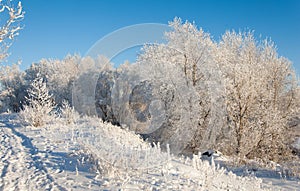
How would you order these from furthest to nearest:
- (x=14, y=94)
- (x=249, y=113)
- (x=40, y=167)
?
(x=14, y=94) → (x=249, y=113) → (x=40, y=167)

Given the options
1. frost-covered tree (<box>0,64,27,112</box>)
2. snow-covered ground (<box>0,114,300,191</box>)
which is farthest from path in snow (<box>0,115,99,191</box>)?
frost-covered tree (<box>0,64,27,112</box>)

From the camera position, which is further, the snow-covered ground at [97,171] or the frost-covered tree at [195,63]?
the frost-covered tree at [195,63]

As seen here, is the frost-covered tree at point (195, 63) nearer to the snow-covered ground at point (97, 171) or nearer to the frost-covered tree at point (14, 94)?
the snow-covered ground at point (97, 171)

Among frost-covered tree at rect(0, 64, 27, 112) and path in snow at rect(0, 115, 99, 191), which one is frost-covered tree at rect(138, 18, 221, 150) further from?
frost-covered tree at rect(0, 64, 27, 112)

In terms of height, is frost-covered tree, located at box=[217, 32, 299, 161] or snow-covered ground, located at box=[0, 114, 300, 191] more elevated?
frost-covered tree, located at box=[217, 32, 299, 161]

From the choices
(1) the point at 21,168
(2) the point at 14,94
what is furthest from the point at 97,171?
(2) the point at 14,94

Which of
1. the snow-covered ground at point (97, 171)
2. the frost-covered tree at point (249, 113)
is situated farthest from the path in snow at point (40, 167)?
the frost-covered tree at point (249, 113)

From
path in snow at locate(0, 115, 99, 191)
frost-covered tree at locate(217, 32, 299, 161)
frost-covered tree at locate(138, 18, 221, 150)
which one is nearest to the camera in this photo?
path in snow at locate(0, 115, 99, 191)

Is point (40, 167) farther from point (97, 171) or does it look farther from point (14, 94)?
point (14, 94)

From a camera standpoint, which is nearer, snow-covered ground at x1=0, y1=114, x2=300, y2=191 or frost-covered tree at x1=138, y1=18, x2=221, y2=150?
snow-covered ground at x1=0, y1=114, x2=300, y2=191

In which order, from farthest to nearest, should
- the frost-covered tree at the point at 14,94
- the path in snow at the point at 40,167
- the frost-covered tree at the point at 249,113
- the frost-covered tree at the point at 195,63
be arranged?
the frost-covered tree at the point at 14,94, the frost-covered tree at the point at 195,63, the frost-covered tree at the point at 249,113, the path in snow at the point at 40,167

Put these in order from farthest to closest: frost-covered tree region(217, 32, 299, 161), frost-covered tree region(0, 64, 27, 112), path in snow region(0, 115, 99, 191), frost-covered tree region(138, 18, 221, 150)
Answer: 1. frost-covered tree region(0, 64, 27, 112)
2. frost-covered tree region(138, 18, 221, 150)
3. frost-covered tree region(217, 32, 299, 161)
4. path in snow region(0, 115, 99, 191)

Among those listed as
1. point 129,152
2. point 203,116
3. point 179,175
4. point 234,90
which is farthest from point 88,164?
point 203,116

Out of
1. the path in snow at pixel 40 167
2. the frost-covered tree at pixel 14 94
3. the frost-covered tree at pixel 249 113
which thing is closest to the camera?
the path in snow at pixel 40 167
